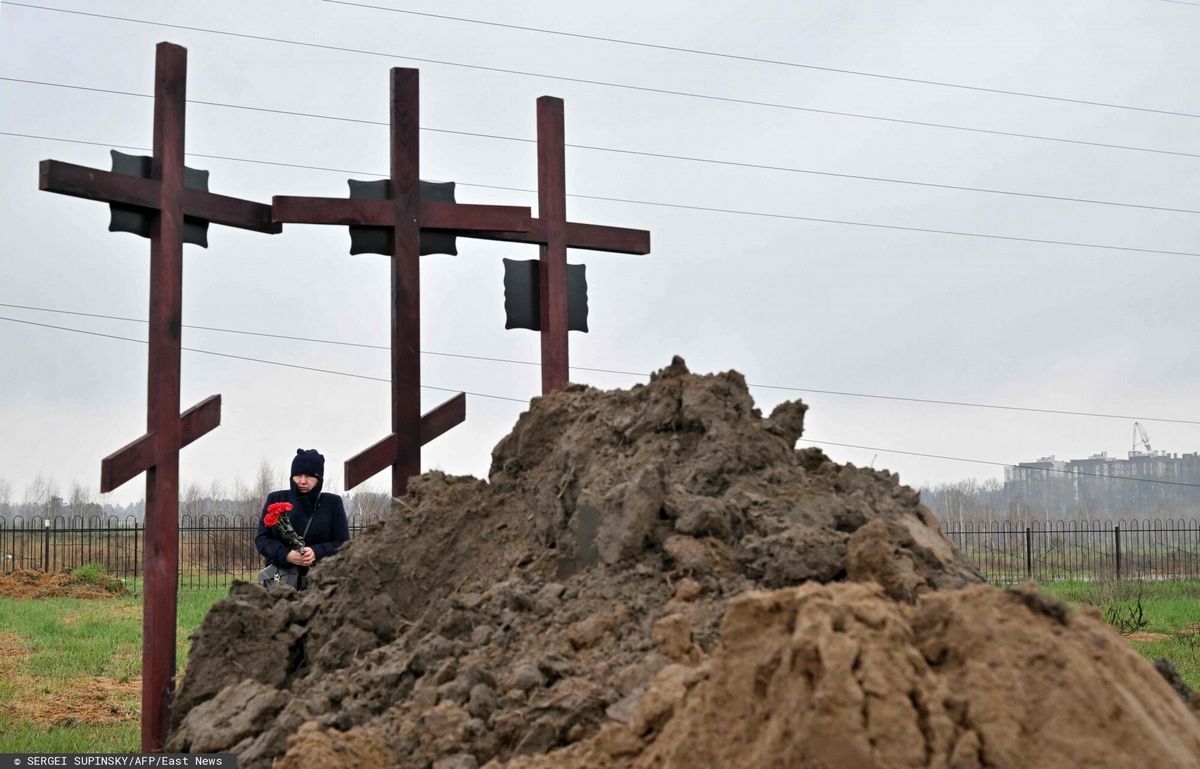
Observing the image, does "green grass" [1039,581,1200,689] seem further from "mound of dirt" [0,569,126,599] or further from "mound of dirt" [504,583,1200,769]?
"mound of dirt" [0,569,126,599]

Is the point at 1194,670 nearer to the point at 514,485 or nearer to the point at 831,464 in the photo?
the point at 831,464

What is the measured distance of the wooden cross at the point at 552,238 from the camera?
6.91 metres

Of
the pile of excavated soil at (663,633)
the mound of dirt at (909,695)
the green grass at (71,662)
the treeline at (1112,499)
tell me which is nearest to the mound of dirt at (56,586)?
the green grass at (71,662)

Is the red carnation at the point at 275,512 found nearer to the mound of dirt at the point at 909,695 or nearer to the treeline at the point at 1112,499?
the mound of dirt at the point at 909,695

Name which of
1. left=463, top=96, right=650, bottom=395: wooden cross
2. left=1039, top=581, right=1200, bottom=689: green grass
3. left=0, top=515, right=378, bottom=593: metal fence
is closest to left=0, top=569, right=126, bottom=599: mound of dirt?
left=0, top=515, right=378, bottom=593: metal fence

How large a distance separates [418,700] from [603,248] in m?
4.30

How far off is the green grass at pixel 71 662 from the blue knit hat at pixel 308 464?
5.72ft

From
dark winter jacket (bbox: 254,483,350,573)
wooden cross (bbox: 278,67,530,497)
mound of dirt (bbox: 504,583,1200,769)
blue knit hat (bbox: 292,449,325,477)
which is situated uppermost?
wooden cross (bbox: 278,67,530,497)

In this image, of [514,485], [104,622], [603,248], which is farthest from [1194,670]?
[104,622]

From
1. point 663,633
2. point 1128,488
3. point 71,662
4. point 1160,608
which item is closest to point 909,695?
point 663,633

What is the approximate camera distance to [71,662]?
9.52m

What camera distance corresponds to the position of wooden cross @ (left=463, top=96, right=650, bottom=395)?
6.91 meters

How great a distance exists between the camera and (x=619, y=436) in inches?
178

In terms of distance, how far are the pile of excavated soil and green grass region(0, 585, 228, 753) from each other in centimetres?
220
